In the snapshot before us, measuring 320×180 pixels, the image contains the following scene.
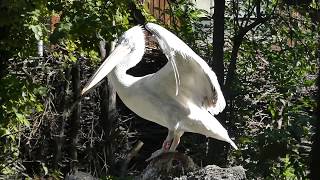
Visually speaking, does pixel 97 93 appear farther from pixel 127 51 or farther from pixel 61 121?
pixel 127 51

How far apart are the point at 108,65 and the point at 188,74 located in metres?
0.53

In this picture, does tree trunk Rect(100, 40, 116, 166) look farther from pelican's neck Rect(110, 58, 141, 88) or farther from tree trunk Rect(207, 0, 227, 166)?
pelican's neck Rect(110, 58, 141, 88)

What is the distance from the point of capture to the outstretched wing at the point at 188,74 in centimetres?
436

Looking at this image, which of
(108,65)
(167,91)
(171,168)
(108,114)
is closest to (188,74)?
(167,91)

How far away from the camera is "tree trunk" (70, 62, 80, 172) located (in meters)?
7.87

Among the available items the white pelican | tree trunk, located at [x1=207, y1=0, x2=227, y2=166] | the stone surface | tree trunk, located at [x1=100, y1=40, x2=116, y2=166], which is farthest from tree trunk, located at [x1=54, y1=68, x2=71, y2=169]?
the stone surface

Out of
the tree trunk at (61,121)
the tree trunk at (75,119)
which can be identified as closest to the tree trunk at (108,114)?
the tree trunk at (75,119)

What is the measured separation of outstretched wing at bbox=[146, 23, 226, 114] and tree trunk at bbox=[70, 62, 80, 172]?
324 cm

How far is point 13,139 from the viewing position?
23.7ft

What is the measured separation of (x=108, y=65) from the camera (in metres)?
4.56

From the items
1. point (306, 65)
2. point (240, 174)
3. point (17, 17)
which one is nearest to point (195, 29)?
point (306, 65)

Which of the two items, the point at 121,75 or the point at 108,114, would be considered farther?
the point at 108,114

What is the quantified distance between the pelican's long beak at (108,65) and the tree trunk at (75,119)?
322 centimetres

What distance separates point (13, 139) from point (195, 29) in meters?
2.23
